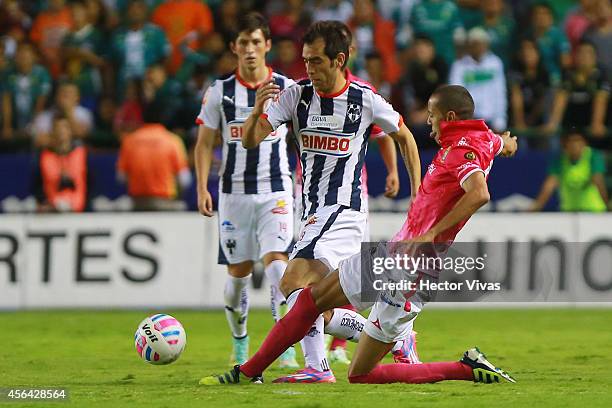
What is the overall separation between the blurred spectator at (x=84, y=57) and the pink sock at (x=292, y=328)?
1118 centimetres

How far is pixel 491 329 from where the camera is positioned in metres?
13.7

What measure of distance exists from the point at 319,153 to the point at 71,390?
2.28 m

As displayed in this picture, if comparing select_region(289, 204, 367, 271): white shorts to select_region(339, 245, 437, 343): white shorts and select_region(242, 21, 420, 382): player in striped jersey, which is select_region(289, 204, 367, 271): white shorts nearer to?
select_region(242, 21, 420, 382): player in striped jersey

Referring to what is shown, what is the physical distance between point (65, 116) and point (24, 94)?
1211 mm

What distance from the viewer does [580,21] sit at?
18.6m

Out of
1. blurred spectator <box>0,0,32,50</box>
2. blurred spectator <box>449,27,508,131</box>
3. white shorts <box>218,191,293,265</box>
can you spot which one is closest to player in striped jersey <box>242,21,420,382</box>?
white shorts <box>218,191,293,265</box>

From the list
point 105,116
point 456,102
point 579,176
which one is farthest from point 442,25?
point 456,102

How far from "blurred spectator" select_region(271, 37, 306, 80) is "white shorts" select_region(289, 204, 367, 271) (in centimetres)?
801

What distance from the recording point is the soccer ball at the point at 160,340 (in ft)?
29.6

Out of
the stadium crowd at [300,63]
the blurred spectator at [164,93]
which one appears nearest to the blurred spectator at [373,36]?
the stadium crowd at [300,63]

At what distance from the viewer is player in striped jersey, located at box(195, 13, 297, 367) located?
10.3 metres

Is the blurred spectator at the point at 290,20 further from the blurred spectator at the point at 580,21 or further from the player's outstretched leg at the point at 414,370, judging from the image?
the player's outstretched leg at the point at 414,370

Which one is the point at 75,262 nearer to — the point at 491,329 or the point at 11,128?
the point at 11,128

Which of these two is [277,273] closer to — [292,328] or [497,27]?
[292,328]
